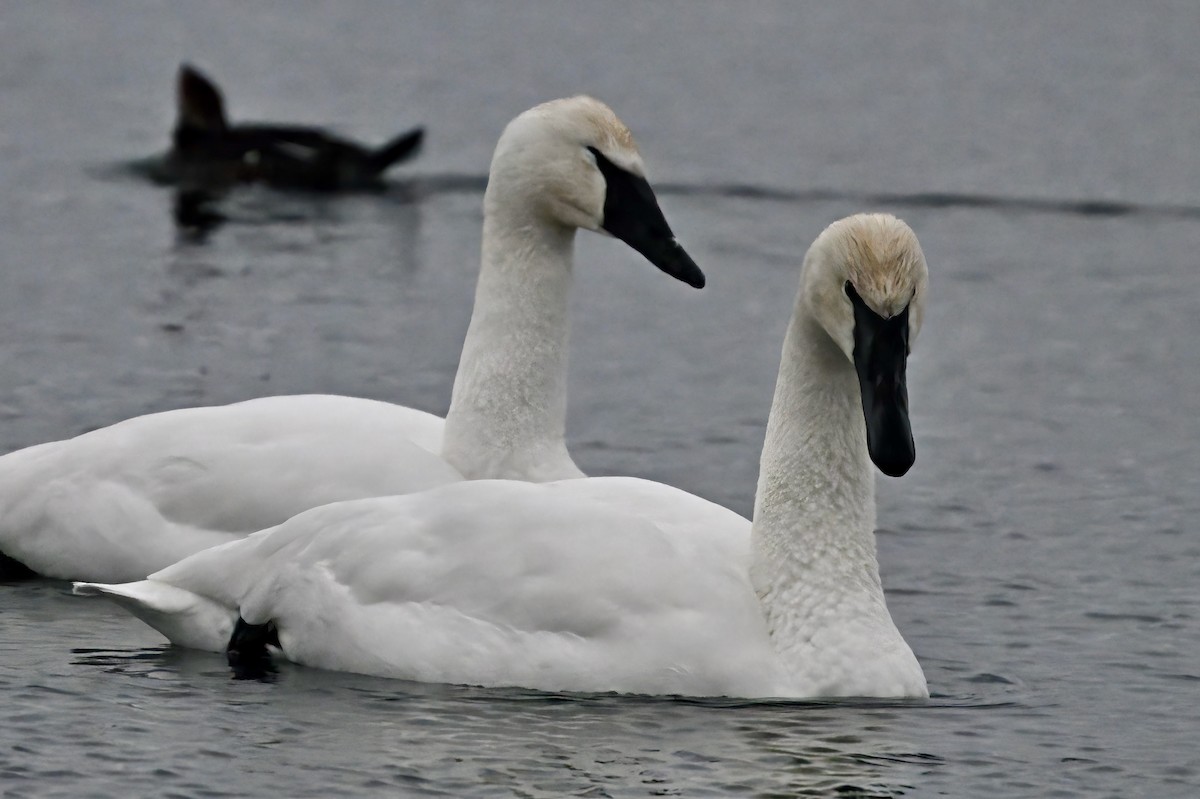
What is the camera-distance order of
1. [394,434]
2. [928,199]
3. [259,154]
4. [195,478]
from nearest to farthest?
[195,478], [394,434], [928,199], [259,154]

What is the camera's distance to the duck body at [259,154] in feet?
70.2

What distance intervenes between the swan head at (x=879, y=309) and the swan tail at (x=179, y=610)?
2.34m

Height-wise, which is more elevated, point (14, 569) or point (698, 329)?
point (698, 329)

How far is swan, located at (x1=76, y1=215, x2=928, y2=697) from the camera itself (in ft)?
26.9

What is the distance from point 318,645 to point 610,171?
2566 millimetres

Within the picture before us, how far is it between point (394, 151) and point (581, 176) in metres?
11.7

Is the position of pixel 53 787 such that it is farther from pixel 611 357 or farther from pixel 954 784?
pixel 611 357

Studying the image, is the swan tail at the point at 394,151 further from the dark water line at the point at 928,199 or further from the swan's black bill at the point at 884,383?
the swan's black bill at the point at 884,383

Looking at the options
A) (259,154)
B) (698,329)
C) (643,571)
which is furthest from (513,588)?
(259,154)

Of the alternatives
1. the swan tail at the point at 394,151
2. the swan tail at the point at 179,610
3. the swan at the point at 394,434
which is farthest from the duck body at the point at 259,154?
the swan tail at the point at 179,610

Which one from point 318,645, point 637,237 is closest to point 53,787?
point 318,645

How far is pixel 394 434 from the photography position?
9.96m

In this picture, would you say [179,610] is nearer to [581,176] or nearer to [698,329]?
[581,176]

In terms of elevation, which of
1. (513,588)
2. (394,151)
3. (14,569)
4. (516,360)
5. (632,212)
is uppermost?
(394,151)
